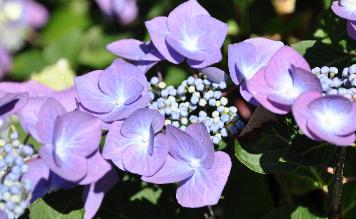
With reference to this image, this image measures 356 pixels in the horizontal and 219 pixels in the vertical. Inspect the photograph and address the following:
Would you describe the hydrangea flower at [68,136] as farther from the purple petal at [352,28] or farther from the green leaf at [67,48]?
the green leaf at [67,48]

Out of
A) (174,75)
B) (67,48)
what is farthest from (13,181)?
(67,48)

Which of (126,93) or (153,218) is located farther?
(153,218)

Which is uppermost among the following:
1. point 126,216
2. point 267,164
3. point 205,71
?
point 205,71

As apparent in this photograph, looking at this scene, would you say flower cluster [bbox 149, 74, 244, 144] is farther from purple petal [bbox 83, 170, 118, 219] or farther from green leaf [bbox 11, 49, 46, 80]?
green leaf [bbox 11, 49, 46, 80]

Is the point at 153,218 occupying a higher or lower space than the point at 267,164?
lower

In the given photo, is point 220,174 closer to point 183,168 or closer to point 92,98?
point 183,168

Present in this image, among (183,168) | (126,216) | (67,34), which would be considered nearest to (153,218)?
(126,216)
